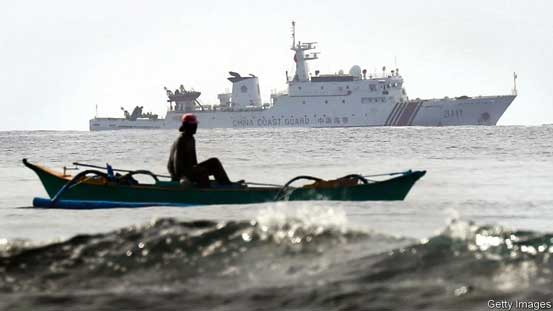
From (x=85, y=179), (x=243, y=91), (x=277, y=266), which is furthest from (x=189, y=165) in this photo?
(x=243, y=91)

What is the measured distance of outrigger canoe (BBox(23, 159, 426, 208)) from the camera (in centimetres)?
1498

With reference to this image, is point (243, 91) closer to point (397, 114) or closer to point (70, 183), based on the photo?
point (397, 114)

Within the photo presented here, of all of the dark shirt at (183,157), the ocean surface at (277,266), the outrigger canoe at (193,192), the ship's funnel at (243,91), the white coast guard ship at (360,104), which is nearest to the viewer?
the ocean surface at (277,266)

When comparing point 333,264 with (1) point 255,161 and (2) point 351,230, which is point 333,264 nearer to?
(2) point 351,230

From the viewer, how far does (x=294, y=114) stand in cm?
11206

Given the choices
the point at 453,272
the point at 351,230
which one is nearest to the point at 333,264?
the point at 453,272

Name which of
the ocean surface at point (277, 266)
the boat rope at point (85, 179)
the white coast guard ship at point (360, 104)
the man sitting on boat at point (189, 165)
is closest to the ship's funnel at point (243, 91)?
the white coast guard ship at point (360, 104)

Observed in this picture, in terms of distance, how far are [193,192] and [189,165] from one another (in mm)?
678

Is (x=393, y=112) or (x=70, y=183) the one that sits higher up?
(x=70, y=183)

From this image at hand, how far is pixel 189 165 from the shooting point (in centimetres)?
1432

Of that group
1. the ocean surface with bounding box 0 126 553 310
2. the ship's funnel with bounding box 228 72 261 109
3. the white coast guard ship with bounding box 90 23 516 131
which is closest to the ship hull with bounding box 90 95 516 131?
the white coast guard ship with bounding box 90 23 516 131

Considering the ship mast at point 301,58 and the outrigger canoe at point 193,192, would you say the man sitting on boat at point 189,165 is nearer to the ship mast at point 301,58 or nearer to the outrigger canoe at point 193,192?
the outrigger canoe at point 193,192

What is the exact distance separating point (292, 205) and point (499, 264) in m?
6.86

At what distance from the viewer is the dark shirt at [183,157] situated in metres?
13.7
